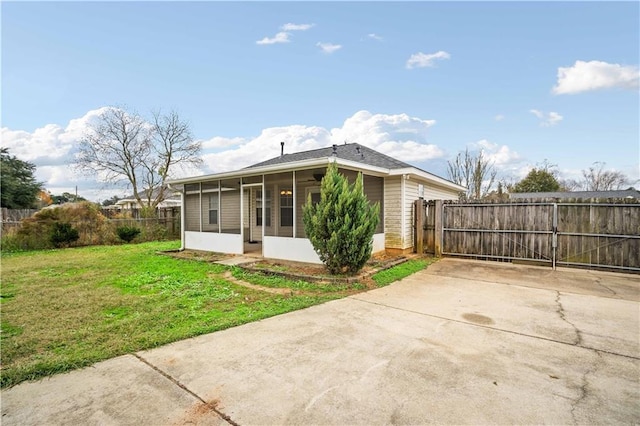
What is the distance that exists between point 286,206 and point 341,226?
17.2 feet

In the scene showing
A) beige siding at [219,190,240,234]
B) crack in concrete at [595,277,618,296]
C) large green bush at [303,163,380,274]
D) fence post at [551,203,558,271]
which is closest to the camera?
crack in concrete at [595,277,618,296]

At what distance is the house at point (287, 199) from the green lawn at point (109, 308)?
209cm

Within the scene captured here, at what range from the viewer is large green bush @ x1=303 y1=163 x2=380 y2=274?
6098 millimetres

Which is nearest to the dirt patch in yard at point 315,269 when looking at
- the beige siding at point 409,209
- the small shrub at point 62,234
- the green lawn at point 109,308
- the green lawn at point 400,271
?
the green lawn at point 400,271

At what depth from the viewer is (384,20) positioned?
10.2 meters

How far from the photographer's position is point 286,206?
11039 millimetres

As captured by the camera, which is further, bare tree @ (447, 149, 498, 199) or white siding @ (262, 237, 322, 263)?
bare tree @ (447, 149, 498, 199)

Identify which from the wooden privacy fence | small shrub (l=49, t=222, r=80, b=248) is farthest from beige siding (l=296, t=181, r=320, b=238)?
small shrub (l=49, t=222, r=80, b=248)

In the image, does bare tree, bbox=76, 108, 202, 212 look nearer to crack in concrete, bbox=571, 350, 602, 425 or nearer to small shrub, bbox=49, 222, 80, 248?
small shrub, bbox=49, 222, 80, 248

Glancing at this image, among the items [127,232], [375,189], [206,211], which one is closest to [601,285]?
[375,189]

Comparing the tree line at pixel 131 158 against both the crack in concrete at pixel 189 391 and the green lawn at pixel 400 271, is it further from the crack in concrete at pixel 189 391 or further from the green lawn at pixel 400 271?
the crack in concrete at pixel 189 391

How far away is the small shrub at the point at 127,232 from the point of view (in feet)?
45.2

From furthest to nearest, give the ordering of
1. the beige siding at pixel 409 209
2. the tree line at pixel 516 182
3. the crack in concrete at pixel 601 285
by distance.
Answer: the tree line at pixel 516 182 < the beige siding at pixel 409 209 < the crack in concrete at pixel 601 285

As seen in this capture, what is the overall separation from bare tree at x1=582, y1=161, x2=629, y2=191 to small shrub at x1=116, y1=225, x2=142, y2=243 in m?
40.9
